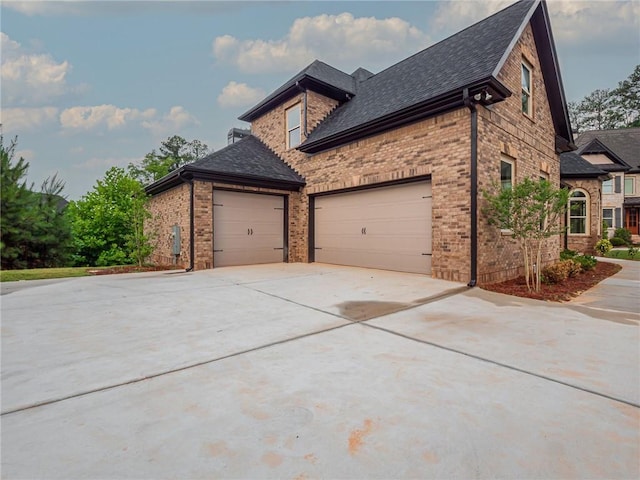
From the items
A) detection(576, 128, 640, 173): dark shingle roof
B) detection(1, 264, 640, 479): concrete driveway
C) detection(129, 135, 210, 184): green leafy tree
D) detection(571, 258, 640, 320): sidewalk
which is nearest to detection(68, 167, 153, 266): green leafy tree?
detection(1, 264, 640, 479): concrete driveway

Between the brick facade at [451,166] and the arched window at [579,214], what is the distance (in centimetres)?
613

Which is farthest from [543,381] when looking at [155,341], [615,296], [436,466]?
[615,296]

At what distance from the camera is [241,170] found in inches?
400

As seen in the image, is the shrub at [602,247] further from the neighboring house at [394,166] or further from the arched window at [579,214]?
the neighboring house at [394,166]

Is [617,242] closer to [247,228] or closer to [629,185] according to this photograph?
[629,185]

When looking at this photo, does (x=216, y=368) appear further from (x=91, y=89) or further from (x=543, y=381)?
(x=91, y=89)

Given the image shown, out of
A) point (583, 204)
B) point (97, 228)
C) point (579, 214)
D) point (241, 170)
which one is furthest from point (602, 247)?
point (97, 228)

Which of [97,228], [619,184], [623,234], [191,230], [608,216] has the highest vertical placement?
[619,184]

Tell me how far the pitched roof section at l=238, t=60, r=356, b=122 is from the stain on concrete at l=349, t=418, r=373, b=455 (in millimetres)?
11762

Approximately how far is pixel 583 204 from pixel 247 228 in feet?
55.2

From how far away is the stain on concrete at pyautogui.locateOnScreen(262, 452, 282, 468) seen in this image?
151 cm

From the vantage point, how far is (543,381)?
240 cm

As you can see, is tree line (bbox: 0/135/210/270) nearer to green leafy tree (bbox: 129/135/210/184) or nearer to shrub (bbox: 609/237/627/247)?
green leafy tree (bbox: 129/135/210/184)

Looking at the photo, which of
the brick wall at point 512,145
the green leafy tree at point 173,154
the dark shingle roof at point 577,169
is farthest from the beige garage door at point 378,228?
the green leafy tree at point 173,154
